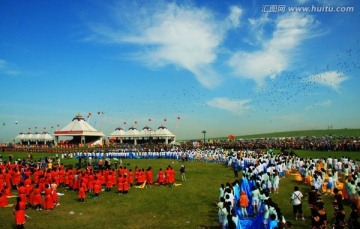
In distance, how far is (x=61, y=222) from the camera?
13.7 metres

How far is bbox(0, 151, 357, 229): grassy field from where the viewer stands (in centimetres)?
1334

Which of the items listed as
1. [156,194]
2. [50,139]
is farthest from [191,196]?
[50,139]

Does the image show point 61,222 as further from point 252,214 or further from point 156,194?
point 252,214

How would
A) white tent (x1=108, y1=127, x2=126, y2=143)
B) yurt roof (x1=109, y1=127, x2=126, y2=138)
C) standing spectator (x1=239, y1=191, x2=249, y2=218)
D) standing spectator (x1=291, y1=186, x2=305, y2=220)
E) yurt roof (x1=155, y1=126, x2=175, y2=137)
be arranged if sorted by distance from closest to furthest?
standing spectator (x1=291, y1=186, x2=305, y2=220)
standing spectator (x1=239, y1=191, x2=249, y2=218)
yurt roof (x1=155, y1=126, x2=175, y2=137)
white tent (x1=108, y1=127, x2=126, y2=143)
yurt roof (x1=109, y1=127, x2=126, y2=138)

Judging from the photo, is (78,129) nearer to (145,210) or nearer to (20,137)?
(20,137)

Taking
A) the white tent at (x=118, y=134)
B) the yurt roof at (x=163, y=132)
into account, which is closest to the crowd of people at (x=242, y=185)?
the yurt roof at (x=163, y=132)

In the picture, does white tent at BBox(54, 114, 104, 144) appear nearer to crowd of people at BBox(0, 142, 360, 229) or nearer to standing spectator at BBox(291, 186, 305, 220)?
crowd of people at BBox(0, 142, 360, 229)

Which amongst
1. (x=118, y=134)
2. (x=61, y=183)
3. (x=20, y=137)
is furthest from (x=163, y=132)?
(x=61, y=183)

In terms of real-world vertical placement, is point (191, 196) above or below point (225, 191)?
below

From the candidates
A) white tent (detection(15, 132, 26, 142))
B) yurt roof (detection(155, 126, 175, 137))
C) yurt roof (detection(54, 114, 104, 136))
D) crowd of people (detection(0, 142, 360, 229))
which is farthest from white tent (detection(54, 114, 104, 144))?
crowd of people (detection(0, 142, 360, 229))

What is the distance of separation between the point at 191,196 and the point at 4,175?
43.8 feet

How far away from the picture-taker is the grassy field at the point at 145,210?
43.8 feet

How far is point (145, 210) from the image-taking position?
15.4m

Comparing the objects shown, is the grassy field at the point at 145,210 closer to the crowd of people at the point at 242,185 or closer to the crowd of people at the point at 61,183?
the crowd of people at the point at 61,183
